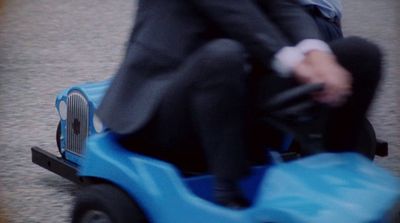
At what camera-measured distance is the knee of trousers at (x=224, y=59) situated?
2.54 meters

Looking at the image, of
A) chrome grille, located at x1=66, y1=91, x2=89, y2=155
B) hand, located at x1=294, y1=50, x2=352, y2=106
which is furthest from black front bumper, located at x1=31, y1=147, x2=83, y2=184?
hand, located at x1=294, y1=50, x2=352, y2=106

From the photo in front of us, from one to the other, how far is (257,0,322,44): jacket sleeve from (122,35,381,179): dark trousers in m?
0.11

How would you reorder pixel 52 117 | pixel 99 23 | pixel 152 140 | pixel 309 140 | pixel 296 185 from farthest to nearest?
1. pixel 99 23
2. pixel 52 117
3. pixel 152 140
4. pixel 309 140
5. pixel 296 185

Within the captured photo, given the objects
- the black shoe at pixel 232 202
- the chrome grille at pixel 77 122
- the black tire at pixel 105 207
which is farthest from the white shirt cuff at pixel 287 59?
the chrome grille at pixel 77 122

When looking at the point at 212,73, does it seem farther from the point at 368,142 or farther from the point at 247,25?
the point at 368,142

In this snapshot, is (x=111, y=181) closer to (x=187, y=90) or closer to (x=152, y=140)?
(x=152, y=140)

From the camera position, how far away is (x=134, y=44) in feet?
9.35

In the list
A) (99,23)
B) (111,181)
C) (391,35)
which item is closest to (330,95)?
(111,181)

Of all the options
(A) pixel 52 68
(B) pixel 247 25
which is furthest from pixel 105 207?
(A) pixel 52 68

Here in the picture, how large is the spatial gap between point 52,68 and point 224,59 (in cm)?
344

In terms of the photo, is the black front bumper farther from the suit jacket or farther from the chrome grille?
the suit jacket

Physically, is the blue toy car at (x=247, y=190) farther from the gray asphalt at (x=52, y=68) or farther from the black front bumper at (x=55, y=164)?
the gray asphalt at (x=52, y=68)

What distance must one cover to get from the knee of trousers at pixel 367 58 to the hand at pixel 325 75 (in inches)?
5.7

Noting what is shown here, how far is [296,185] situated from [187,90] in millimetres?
450
